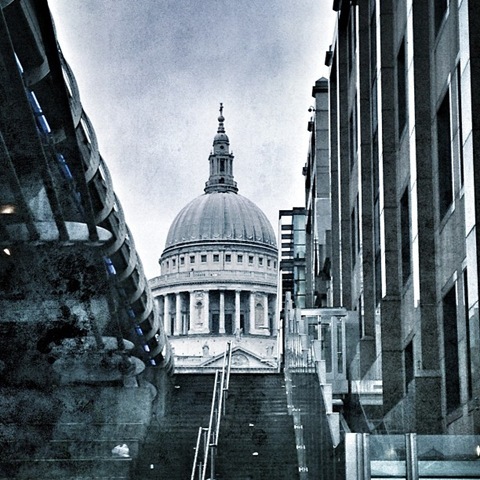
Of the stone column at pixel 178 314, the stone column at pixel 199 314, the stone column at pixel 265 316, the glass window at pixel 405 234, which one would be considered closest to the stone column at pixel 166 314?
the stone column at pixel 178 314

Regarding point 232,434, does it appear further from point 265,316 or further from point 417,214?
point 265,316

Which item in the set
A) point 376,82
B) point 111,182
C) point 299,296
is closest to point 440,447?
point 111,182

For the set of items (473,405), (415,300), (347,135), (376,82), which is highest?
(347,135)

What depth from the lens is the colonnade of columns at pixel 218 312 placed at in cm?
13088

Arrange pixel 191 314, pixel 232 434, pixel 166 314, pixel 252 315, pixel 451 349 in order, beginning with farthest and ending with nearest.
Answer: pixel 252 315 → pixel 166 314 → pixel 191 314 → pixel 232 434 → pixel 451 349

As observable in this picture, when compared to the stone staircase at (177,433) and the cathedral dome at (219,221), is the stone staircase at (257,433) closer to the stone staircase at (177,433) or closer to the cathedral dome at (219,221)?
the stone staircase at (177,433)

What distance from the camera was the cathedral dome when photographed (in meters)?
141

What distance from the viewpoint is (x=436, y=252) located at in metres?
20.5

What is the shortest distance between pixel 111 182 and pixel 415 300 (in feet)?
18.5

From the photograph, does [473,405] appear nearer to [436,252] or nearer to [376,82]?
[436,252]

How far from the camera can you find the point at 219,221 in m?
143

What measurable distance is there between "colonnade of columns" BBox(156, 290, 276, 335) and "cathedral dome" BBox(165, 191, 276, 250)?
6915 mm

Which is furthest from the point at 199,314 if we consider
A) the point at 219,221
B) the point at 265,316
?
the point at 219,221

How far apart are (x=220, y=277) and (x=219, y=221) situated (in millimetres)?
8061
